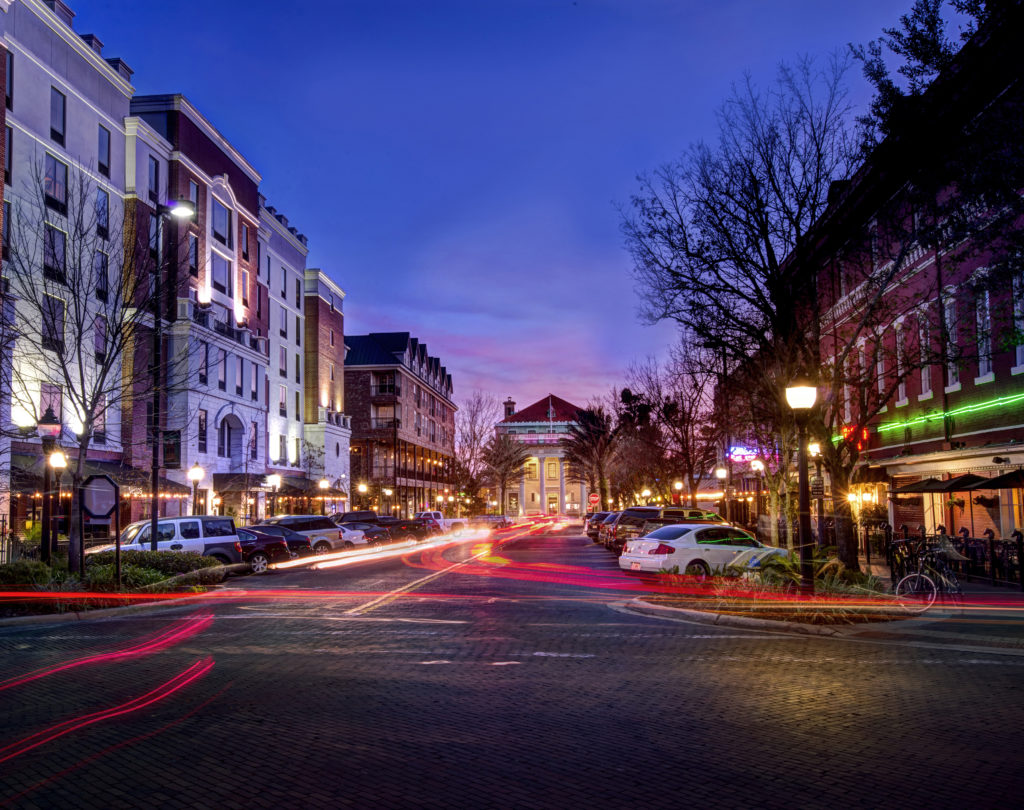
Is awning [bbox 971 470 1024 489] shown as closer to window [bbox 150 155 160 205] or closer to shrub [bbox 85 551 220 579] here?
shrub [bbox 85 551 220 579]

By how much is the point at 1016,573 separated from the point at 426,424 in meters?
78.2

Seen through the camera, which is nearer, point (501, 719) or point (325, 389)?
point (501, 719)

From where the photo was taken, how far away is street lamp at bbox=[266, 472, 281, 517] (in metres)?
49.7

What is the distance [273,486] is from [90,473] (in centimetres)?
2514

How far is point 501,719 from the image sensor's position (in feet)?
27.0

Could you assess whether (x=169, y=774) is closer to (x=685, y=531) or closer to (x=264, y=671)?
(x=264, y=671)

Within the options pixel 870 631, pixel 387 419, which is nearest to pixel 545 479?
pixel 387 419

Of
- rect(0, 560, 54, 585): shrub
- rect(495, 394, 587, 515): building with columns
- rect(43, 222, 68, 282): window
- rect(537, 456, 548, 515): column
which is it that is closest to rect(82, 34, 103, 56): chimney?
rect(43, 222, 68, 282): window

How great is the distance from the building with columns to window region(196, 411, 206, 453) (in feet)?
289

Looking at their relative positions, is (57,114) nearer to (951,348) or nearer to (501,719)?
(951,348)

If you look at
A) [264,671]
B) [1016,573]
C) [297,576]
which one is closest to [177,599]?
[297,576]

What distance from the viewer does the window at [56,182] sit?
3212cm

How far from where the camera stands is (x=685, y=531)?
882 inches

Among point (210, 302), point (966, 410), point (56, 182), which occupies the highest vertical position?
point (56, 182)
